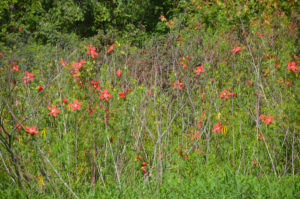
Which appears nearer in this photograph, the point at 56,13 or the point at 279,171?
the point at 279,171

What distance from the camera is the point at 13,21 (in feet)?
34.3

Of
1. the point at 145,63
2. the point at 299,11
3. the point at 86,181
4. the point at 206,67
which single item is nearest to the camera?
the point at 86,181

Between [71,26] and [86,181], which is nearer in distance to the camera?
[86,181]

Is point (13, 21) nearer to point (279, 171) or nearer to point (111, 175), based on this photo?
point (111, 175)

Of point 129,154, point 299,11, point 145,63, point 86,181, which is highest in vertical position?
point 299,11

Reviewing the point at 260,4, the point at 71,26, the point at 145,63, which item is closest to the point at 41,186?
the point at 145,63

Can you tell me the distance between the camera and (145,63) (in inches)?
228

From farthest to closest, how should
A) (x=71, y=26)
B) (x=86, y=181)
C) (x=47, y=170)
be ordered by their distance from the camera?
(x=71, y=26)
(x=86, y=181)
(x=47, y=170)

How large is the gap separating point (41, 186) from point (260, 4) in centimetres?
685

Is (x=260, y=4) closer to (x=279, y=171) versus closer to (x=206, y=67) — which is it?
(x=206, y=67)

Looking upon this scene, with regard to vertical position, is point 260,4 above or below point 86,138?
above

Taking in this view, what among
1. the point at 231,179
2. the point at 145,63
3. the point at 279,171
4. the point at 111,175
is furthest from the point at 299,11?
the point at 111,175

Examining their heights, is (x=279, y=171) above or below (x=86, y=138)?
below

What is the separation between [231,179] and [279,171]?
70 centimetres
